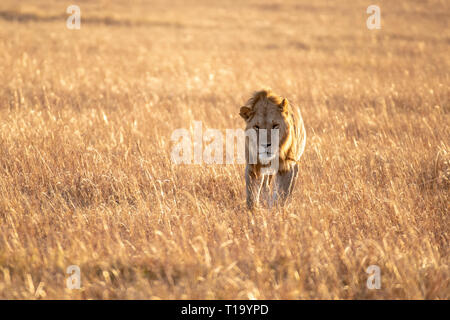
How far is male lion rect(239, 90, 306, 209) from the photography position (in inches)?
185

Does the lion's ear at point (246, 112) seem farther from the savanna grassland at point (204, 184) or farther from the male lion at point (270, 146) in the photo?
the savanna grassland at point (204, 184)

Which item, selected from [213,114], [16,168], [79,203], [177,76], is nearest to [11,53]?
[177,76]

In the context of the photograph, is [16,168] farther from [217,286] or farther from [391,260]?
[391,260]

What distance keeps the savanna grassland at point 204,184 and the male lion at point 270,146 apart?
11.1 inches

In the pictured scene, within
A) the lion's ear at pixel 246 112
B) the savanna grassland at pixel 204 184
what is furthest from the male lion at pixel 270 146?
the savanna grassland at pixel 204 184

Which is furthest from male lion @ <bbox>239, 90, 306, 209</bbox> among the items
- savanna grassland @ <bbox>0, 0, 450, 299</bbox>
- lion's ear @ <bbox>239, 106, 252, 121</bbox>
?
savanna grassland @ <bbox>0, 0, 450, 299</bbox>

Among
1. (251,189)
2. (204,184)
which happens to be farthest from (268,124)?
(204,184)

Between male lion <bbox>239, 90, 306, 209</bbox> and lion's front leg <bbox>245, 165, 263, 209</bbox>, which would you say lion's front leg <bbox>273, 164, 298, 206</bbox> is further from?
lion's front leg <bbox>245, 165, 263, 209</bbox>

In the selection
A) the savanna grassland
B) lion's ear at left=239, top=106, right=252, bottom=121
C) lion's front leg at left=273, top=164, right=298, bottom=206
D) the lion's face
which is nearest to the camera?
the savanna grassland

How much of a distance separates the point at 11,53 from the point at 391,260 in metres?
12.1

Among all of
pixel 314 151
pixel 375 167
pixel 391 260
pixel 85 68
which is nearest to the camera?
pixel 391 260

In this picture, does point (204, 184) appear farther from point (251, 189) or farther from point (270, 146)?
point (270, 146)

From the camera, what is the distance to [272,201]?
5082mm
